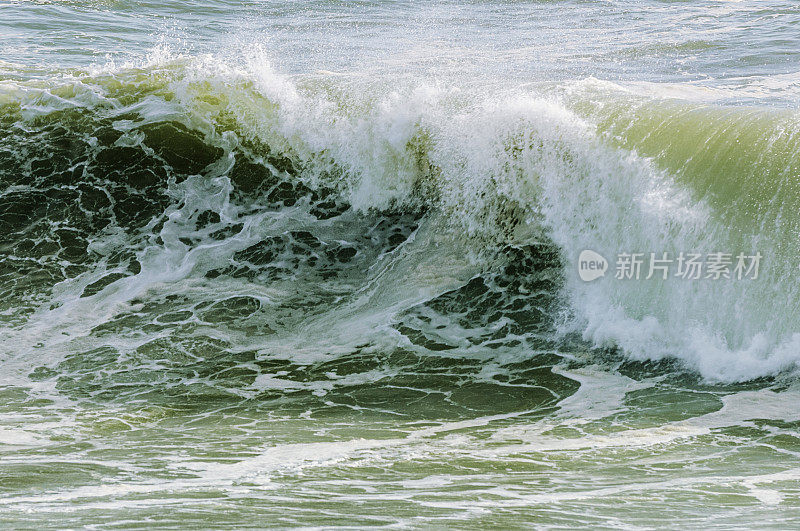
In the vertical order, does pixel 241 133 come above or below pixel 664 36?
below

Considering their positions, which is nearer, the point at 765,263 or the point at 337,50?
the point at 765,263

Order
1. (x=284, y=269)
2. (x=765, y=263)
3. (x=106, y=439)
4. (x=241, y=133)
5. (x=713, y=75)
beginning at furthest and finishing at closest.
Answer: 1. (x=713, y=75)
2. (x=241, y=133)
3. (x=284, y=269)
4. (x=765, y=263)
5. (x=106, y=439)

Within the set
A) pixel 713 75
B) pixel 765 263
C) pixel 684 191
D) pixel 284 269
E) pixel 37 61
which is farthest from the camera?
pixel 37 61

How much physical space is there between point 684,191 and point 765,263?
39.0 inches

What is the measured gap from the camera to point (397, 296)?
331 inches

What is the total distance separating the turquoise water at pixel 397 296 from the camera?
14.9ft

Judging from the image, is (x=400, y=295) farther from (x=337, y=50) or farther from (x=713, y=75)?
(x=337, y=50)

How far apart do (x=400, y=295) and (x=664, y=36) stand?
9678 millimetres

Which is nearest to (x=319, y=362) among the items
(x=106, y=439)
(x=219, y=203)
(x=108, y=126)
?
(x=106, y=439)

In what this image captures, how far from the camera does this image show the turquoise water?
14.9 feet

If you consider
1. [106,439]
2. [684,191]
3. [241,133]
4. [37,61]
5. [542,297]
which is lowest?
[106,439]

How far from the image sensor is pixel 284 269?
900 cm

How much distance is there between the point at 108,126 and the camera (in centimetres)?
1084

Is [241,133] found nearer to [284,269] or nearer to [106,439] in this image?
[284,269]
